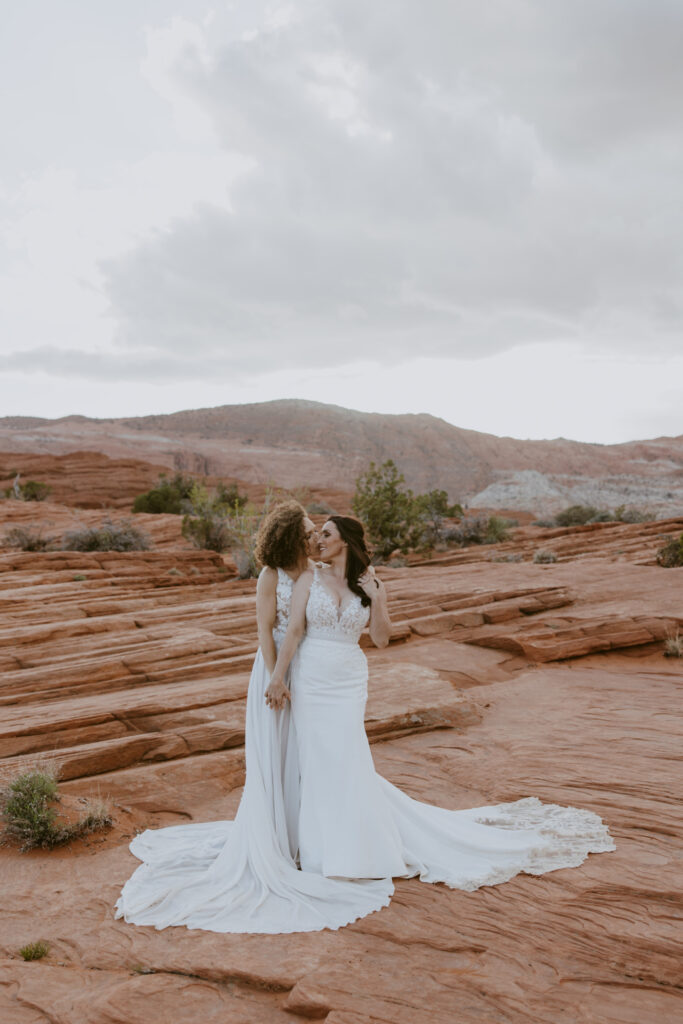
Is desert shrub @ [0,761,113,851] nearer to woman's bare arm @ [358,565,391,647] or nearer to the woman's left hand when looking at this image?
woman's bare arm @ [358,565,391,647]

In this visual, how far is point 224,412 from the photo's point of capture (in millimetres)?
91625

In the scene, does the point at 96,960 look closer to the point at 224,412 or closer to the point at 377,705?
the point at 377,705

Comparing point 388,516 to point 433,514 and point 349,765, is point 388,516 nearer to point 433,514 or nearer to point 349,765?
point 433,514

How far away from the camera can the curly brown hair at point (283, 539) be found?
4535mm

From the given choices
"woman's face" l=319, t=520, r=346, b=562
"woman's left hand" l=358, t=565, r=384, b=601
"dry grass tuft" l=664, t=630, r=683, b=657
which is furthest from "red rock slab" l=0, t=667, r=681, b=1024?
"dry grass tuft" l=664, t=630, r=683, b=657

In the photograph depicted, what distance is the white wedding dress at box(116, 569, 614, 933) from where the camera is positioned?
422cm

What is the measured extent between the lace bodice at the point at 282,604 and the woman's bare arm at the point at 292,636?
52mm

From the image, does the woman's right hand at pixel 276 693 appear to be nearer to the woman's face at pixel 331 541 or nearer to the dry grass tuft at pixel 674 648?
the woman's face at pixel 331 541

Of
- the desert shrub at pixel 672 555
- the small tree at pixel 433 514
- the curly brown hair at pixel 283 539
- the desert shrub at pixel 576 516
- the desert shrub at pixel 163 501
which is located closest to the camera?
the curly brown hair at pixel 283 539

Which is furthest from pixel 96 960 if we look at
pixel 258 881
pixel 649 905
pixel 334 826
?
pixel 649 905

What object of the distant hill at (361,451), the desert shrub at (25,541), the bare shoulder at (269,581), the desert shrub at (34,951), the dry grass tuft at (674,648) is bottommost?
the desert shrub at (34,951)

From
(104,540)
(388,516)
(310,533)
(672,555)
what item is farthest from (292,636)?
(388,516)

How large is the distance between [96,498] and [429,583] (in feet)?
114

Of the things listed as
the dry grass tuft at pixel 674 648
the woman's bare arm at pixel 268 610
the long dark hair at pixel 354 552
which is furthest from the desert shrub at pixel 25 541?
the long dark hair at pixel 354 552
